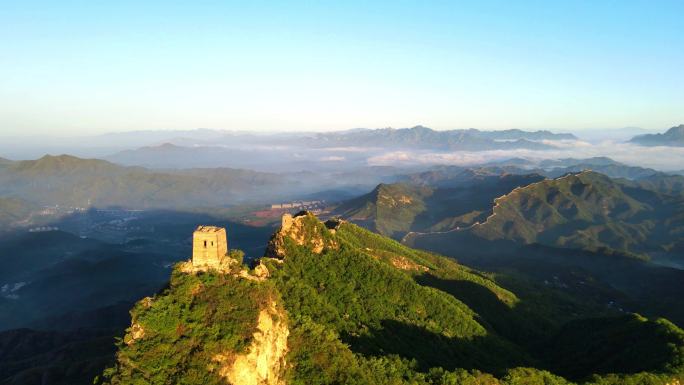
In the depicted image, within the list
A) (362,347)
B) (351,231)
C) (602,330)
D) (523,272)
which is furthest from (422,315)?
(523,272)

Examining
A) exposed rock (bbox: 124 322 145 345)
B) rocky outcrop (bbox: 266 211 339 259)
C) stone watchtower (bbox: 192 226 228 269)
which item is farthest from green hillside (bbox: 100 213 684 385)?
stone watchtower (bbox: 192 226 228 269)

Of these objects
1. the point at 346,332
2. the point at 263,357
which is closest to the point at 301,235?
the point at 346,332

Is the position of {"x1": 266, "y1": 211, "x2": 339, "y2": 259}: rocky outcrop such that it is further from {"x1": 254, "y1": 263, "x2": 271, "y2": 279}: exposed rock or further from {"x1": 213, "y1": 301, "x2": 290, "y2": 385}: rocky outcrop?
{"x1": 213, "y1": 301, "x2": 290, "y2": 385}: rocky outcrop

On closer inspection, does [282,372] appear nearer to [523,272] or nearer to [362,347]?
[362,347]

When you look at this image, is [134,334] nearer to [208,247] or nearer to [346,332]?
[208,247]

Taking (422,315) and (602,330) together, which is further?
(602,330)

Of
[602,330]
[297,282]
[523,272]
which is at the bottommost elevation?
[523,272]
